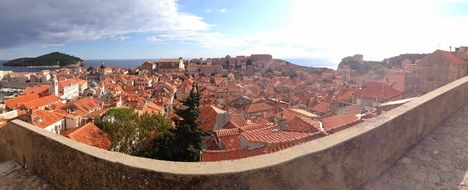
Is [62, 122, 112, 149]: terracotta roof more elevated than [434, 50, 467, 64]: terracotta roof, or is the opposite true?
[434, 50, 467, 64]: terracotta roof

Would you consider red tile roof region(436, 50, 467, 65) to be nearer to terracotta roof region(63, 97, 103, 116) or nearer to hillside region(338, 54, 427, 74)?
terracotta roof region(63, 97, 103, 116)

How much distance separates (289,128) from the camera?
63.6ft

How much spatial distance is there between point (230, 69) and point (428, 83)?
11378 centimetres

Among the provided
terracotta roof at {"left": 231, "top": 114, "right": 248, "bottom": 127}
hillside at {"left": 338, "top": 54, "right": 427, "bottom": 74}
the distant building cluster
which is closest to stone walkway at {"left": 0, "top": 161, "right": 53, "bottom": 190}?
the distant building cluster

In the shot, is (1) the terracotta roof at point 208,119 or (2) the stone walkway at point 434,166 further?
(1) the terracotta roof at point 208,119

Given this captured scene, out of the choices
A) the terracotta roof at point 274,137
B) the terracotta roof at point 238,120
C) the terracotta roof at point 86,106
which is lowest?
the terracotta roof at point 86,106

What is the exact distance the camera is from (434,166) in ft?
18.5

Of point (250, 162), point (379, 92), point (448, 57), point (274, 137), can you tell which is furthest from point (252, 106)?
point (250, 162)

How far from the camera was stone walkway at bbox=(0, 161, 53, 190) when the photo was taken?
5.60m

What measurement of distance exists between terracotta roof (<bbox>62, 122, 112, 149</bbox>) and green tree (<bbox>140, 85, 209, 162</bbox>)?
5604 mm

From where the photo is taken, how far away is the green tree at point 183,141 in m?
18.2

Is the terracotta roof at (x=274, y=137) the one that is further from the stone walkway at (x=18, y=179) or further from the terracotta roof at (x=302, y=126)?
the stone walkway at (x=18, y=179)

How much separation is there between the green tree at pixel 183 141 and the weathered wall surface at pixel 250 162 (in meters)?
11.7

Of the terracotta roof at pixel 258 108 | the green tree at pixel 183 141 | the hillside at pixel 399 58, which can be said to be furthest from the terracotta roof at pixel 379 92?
the hillside at pixel 399 58
